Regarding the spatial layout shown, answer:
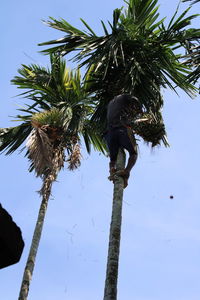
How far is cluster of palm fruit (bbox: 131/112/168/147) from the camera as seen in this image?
8.84 meters

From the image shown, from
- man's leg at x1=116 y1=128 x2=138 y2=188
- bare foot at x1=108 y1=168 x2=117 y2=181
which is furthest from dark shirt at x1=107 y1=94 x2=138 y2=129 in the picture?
bare foot at x1=108 y1=168 x2=117 y2=181

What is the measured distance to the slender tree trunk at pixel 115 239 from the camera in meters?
6.31

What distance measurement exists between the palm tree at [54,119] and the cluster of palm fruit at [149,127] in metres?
2.53

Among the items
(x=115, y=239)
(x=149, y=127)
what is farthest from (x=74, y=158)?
(x=115, y=239)

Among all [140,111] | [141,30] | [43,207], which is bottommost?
[43,207]

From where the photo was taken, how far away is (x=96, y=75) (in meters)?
9.92

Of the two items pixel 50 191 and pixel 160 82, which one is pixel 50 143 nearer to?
pixel 50 191

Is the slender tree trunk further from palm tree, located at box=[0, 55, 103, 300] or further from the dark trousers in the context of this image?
palm tree, located at box=[0, 55, 103, 300]

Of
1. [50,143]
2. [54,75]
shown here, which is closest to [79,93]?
[54,75]

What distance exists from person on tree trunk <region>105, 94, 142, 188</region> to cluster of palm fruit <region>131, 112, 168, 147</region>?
333mm

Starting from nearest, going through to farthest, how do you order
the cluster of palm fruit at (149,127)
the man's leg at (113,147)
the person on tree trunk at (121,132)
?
the person on tree trunk at (121,132) < the man's leg at (113,147) < the cluster of palm fruit at (149,127)

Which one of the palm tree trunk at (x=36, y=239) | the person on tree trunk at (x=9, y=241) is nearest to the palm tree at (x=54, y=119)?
the palm tree trunk at (x=36, y=239)

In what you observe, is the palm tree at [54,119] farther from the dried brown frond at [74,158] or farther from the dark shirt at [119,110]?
the dark shirt at [119,110]

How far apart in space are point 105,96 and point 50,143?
194cm
